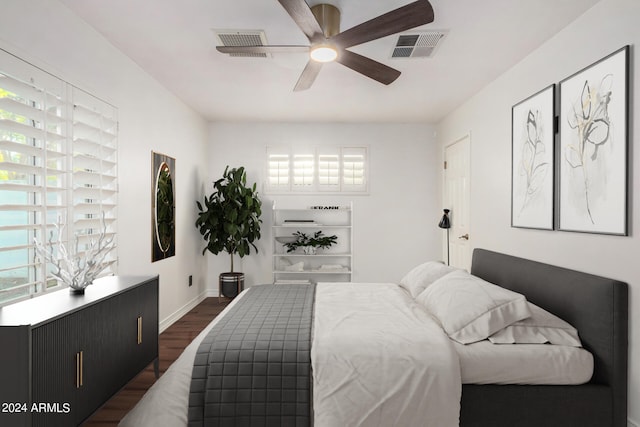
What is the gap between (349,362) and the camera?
6.33 ft

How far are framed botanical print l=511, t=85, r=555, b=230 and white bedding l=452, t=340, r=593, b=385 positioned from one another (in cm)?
104

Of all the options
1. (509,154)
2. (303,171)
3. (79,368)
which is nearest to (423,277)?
(509,154)

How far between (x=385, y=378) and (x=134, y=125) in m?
2.95

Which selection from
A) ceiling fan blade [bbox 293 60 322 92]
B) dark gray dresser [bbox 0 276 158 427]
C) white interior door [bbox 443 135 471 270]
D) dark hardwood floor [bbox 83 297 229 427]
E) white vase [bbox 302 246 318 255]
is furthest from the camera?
white vase [bbox 302 246 318 255]

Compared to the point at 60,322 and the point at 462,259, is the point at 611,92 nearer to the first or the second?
the point at 462,259

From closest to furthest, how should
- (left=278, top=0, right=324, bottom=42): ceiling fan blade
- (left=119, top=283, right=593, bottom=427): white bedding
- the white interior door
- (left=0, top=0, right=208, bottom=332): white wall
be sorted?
(left=119, top=283, right=593, bottom=427): white bedding < (left=278, top=0, right=324, bottom=42): ceiling fan blade < (left=0, top=0, right=208, bottom=332): white wall < the white interior door

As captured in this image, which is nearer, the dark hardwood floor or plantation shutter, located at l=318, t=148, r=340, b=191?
the dark hardwood floor

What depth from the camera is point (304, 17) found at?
210 centimetres

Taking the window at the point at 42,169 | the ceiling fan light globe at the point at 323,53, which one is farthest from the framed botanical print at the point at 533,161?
the window at the point at 42,169

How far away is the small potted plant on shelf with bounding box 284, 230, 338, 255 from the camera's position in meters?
5.53

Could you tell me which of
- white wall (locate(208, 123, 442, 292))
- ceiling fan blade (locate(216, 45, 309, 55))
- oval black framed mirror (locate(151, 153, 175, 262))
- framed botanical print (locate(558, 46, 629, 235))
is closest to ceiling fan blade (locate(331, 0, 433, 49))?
ceiling fan blade (locate(216, 45, 309, 55))

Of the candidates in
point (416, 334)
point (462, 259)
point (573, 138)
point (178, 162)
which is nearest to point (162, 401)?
point (416, 334)

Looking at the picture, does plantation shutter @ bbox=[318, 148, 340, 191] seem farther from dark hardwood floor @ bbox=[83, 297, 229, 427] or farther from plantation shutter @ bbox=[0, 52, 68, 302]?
plantation shutter @ bbox=[0, 52, 68, 302]

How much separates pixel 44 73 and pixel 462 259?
14.3 ft
